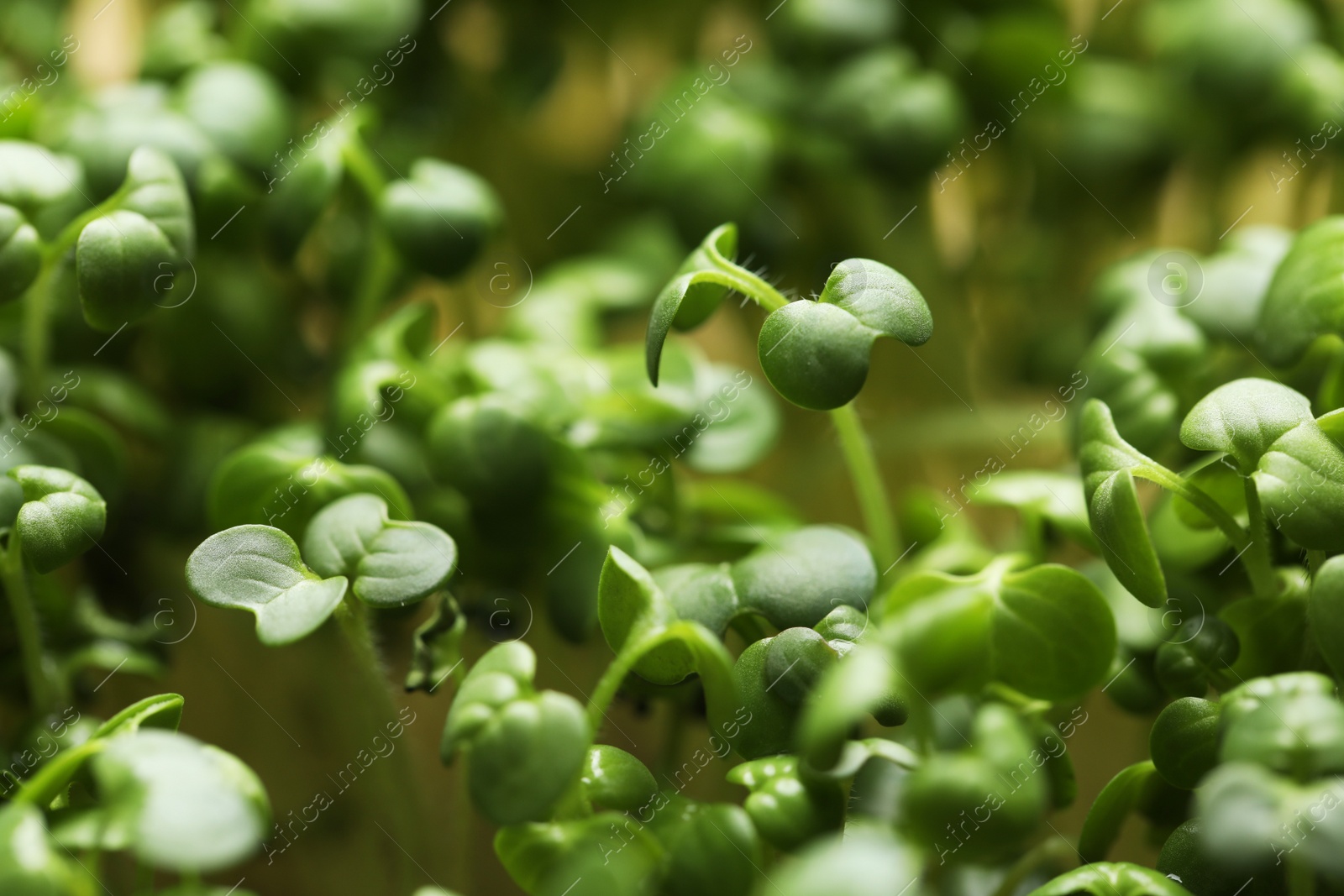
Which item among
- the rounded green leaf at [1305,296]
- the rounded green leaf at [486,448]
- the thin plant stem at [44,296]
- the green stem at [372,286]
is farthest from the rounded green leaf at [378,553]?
the rounded green leaf at [1305,296]

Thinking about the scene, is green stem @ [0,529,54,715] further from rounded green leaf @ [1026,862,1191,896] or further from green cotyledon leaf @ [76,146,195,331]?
rounded green leaf @ [1026,862,1191,896]

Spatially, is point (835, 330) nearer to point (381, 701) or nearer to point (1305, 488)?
point (1305, 488)

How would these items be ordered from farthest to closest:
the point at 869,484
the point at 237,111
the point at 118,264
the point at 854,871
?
the point at 237,111, the point at 869,484, the point at 118,264, the point at 854,871

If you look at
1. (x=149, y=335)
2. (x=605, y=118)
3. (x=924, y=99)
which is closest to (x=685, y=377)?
(x=924, y=99)

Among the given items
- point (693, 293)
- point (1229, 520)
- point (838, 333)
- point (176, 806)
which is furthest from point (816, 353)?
point (176, 806)

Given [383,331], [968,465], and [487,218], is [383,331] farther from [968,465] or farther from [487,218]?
[968,465]

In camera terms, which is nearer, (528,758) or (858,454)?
(528,758)

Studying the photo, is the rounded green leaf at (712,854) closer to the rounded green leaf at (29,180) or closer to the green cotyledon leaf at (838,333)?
the green cotyledon leaf at (838,333)
